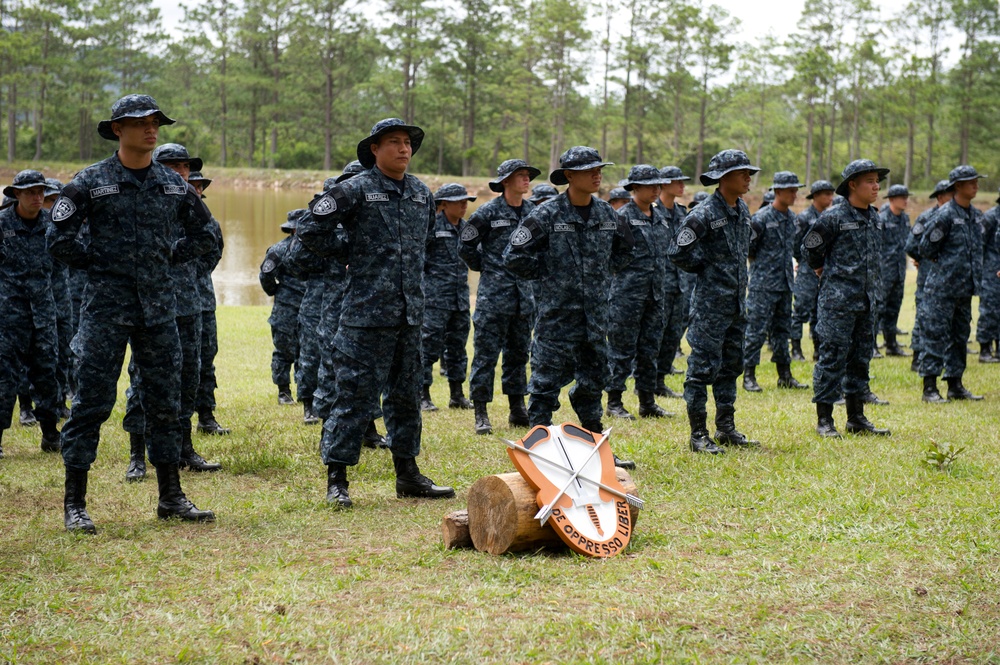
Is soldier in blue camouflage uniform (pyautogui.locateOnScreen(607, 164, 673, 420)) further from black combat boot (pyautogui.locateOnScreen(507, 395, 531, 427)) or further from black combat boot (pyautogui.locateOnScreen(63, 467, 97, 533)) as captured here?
black combat boot (pyautogui.locateOnScreen(63, 467, 97, 533))

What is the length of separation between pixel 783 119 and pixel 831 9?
9578mm

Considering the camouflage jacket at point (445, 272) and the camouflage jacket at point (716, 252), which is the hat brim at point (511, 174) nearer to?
the camouflage jacket at point (445, 272)

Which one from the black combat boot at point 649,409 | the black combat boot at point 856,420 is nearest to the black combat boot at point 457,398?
the black combat boot at point 649,409

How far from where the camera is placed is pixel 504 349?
939 centimetres

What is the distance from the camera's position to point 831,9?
46.6 metres

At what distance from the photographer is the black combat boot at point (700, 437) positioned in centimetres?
771

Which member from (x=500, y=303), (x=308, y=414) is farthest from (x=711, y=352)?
(x=308, y=414)

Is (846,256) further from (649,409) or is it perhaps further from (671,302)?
(671,302)

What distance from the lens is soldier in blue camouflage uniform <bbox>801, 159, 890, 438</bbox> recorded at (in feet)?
26.7

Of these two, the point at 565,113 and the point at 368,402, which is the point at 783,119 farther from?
the point at 368,402

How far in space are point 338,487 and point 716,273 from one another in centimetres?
344

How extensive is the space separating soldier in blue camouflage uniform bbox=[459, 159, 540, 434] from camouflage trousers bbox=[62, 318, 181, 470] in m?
3.63

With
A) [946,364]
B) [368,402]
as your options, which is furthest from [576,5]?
[368,402]

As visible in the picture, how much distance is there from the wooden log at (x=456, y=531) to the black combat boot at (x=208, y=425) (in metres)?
4.24
